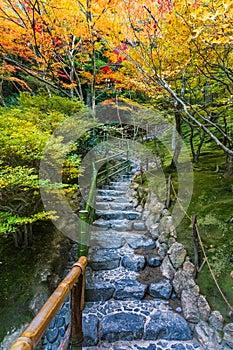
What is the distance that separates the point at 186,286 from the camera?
3209mm

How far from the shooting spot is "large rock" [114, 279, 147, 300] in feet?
11.2

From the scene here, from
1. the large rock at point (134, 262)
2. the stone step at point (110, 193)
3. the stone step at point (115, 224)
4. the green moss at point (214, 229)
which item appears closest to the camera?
the green moss at point (214, 229)

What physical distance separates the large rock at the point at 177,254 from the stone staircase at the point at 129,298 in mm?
343

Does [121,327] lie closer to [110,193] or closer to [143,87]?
[110,193]

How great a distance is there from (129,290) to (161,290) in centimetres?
50

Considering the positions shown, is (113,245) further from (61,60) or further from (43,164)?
(61,60)

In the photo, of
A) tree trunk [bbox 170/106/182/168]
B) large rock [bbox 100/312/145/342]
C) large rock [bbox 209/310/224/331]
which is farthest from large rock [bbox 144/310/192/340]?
tree trunk [bbox 170/106/182/168]

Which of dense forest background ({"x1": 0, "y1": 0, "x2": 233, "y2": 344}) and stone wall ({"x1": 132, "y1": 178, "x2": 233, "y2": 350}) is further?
dense forest background ({"x1": 0, "y1": 0, "x2": 233, "y2": 344})

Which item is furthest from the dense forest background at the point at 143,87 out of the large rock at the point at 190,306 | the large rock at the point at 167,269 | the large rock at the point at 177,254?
the large rock at the point at 167,269

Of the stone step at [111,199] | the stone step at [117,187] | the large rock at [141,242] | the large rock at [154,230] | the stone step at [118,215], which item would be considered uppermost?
the stone step at [117,187]

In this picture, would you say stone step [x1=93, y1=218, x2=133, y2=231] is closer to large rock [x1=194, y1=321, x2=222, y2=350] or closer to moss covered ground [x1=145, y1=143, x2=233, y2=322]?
moss covered ground [x1=145, y1=143, x2=233, y2=322]

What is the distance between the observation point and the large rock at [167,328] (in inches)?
109

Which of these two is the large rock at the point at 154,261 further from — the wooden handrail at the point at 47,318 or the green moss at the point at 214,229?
the wooden handrail at the point at 47,318

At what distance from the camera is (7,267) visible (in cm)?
332
